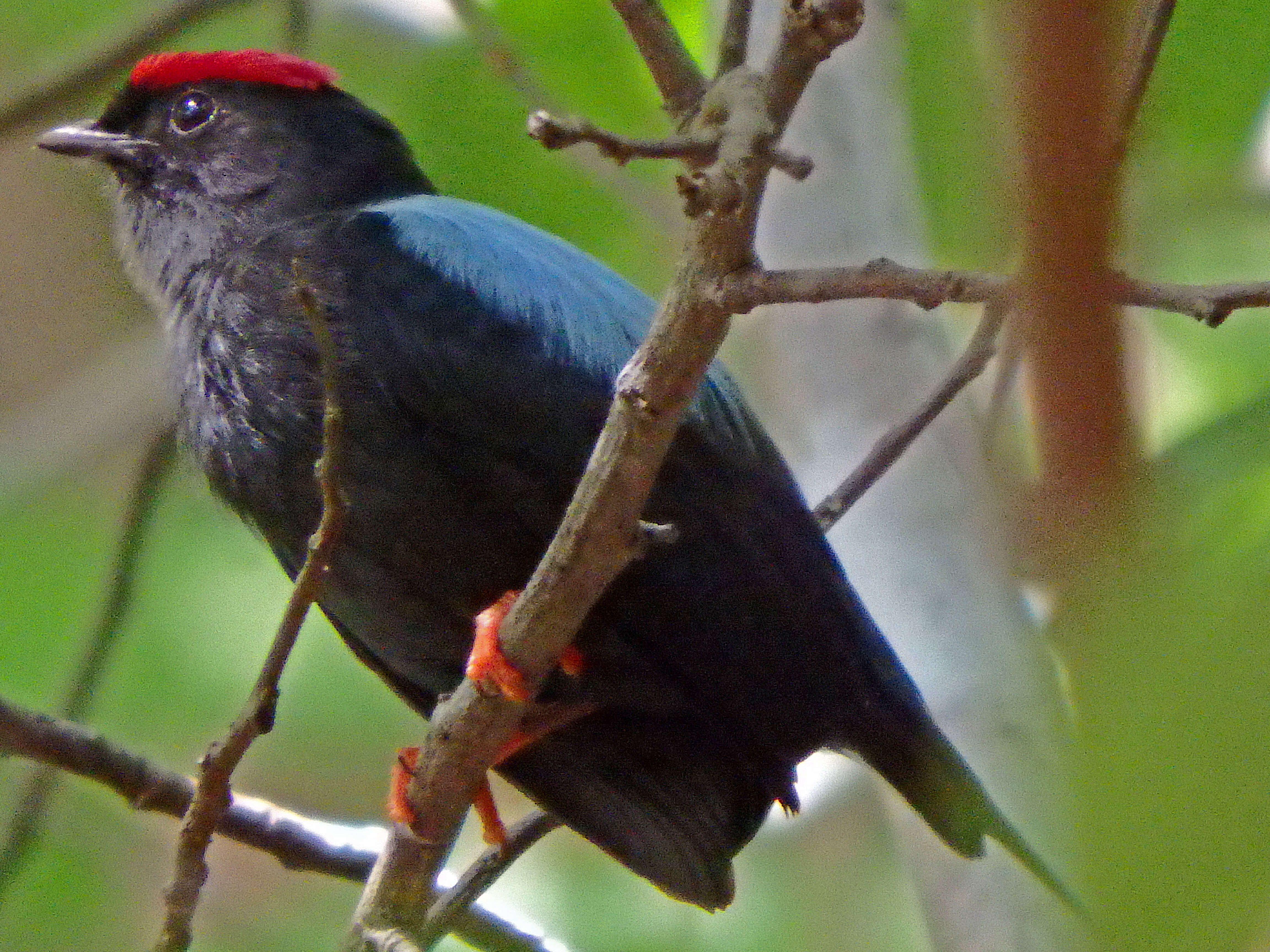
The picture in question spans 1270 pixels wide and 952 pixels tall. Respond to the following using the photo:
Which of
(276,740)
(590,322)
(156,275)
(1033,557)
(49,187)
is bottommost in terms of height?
(276,740)

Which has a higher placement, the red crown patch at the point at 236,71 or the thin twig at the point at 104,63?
the red crown patch at the point at 236,71

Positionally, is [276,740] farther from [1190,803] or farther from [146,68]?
[1190,803]

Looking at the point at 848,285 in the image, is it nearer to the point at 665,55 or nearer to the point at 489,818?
the point at 665,55

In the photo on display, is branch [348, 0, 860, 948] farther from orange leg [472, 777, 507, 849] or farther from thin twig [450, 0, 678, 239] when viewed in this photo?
thin twig [450, 0, 678, 239]

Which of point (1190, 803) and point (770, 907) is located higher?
point (1190, 803)

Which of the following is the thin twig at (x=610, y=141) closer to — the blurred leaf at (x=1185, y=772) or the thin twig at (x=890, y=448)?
the blurred leaf at (x=1185, y=772)

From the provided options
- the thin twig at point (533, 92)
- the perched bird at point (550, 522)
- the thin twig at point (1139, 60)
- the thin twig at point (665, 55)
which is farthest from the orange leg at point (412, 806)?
the thin twig at point (533, 92)

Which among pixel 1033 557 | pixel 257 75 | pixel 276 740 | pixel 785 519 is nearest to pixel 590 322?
pixel 785 519

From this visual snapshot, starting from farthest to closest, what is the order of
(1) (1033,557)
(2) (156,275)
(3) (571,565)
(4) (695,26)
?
(4) (695,26) < (2) (156,275) < (3) (571,565) < (1) (1033,557)
